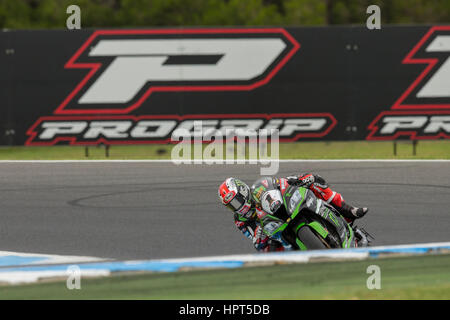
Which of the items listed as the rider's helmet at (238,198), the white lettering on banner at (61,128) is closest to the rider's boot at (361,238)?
the rider's helmet at (238,198)

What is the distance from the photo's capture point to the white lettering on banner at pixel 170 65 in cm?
1448

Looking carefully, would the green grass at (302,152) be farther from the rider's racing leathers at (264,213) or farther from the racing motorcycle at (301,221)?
the racing motorcycle at (301,221)

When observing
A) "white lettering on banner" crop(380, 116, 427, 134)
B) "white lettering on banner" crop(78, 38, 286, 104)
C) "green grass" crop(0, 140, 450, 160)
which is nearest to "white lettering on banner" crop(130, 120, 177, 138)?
"green grass" crop(0, 140, 450, 160)

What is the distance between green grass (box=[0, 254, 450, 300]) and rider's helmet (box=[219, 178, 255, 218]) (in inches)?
47.8

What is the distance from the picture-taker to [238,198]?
7.58 metres

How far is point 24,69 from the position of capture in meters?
14.6

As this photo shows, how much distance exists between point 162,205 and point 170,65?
4229mm

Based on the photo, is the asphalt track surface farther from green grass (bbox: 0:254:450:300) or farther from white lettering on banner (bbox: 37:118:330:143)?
green grass (bbox: 0:254:450:300)

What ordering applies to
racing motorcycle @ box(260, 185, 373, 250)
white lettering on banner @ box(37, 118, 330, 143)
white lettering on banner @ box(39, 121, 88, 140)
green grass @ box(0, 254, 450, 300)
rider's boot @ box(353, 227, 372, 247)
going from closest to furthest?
1. green grass @ box(0, 254, 450, 300)
2. racing motorcycle @ box(260, 185, 373, 250)
3. rider's boot @ box(353, 227, 372, 247)
4. white lettering on banner @ box(37, 118, 330, 143)
5. white lettering on banner @ box(39, 121, 88, 140)

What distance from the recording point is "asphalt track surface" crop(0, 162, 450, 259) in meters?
8.90

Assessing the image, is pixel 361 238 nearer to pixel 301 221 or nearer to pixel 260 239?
pixel 301 221

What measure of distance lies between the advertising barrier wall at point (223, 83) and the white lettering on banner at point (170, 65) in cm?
2

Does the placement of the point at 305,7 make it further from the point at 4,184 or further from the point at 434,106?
the point at 4,184

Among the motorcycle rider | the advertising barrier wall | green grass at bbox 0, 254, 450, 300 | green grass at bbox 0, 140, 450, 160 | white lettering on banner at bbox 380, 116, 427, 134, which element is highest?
the advertising barrier wall
